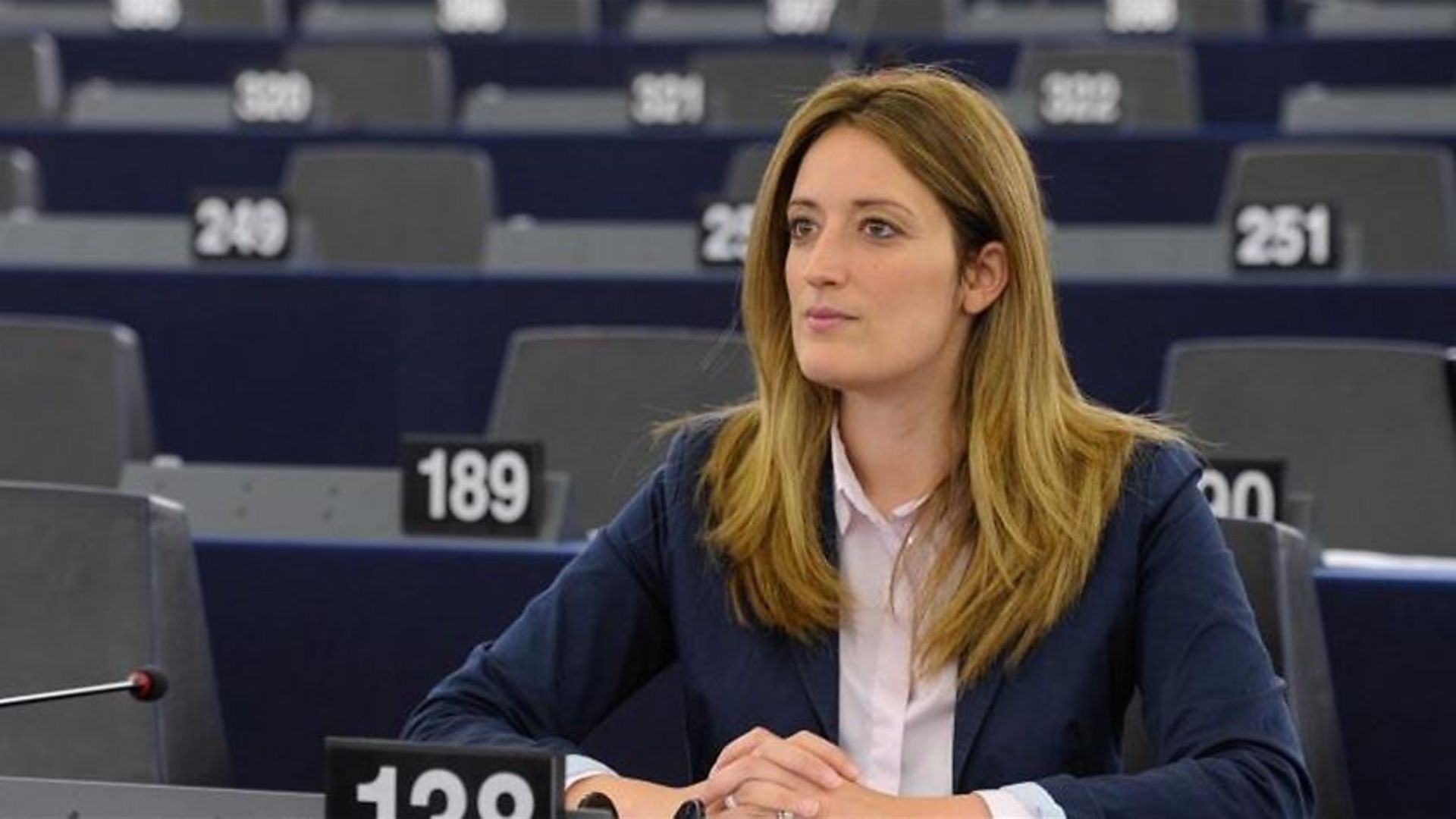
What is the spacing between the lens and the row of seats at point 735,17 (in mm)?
9727

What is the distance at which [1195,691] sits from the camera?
2.41m

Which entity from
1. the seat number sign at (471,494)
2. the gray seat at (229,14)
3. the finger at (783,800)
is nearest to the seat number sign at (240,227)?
the seat number sign at (471,494)

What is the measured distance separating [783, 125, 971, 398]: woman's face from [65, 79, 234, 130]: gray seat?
6.21 metres

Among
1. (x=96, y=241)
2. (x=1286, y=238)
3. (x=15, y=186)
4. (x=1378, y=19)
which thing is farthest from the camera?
(x=1378, y=19)

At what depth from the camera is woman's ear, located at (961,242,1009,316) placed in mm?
2471

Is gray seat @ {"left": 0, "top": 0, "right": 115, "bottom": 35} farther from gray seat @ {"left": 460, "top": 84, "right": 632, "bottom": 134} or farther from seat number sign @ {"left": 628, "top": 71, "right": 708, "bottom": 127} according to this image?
seat number sign @ {"left": 628, "top": 71, "right": 708, "bottom": 127}

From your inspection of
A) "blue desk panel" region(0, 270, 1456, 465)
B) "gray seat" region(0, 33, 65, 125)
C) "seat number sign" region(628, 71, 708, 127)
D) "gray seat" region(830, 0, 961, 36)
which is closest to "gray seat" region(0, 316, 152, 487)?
"blue desk panel" region(0, 270, 1456, 465)

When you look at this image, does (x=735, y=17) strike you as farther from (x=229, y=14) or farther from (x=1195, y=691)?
(x=1195, y=691)

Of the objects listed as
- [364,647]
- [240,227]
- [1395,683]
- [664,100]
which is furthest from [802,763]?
[664,100]

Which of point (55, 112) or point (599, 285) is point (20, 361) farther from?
point (55, 112)

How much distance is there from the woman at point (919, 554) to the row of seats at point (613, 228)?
2.91 m

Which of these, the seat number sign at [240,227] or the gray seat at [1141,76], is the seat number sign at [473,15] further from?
the seat number sign at [240,227]

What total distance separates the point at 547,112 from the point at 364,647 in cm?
530

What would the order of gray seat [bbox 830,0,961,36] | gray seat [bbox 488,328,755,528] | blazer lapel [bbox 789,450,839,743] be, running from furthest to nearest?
gray seat [bbox 830,0,961,36], gray seat [bbox 488,328,755,528], blazer lapel [bbox 789,450,839,743]
